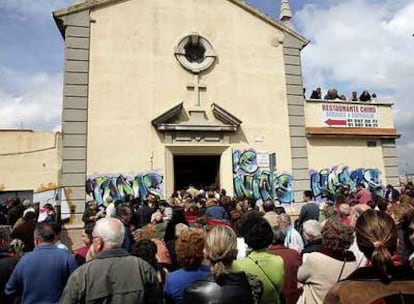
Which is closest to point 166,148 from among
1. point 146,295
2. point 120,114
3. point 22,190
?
point 120,114

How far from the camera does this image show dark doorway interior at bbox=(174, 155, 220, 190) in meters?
13.8

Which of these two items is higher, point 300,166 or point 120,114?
point 120,114

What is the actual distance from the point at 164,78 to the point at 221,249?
1098 cm

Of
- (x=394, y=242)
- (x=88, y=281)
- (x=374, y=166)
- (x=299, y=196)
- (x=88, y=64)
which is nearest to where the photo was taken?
(x=394, y=242)

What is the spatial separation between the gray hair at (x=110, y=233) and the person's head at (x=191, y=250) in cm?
52

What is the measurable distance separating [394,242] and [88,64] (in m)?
11.9

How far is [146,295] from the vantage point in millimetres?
3082

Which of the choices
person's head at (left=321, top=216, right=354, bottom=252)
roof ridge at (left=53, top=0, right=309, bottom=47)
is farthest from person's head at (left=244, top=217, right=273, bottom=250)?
roof ridge at (left=53, top=0, right=309, bottom=47)

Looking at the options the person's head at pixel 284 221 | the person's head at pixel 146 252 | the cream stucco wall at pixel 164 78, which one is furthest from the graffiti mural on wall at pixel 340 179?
the person's head at pixel 146 252

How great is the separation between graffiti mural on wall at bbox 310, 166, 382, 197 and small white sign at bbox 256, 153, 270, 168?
1.80 m

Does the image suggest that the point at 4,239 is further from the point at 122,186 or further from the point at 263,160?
the point at 263,160

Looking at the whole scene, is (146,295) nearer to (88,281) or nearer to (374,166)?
(88,281)

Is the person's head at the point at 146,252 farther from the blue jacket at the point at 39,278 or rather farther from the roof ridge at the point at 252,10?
the roof ridge at the point at 252,10

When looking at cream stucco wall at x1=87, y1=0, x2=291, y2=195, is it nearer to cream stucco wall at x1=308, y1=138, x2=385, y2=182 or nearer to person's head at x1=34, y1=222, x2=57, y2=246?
cream stucco wall at x1=308, y1=138, x2=385, y2=182
